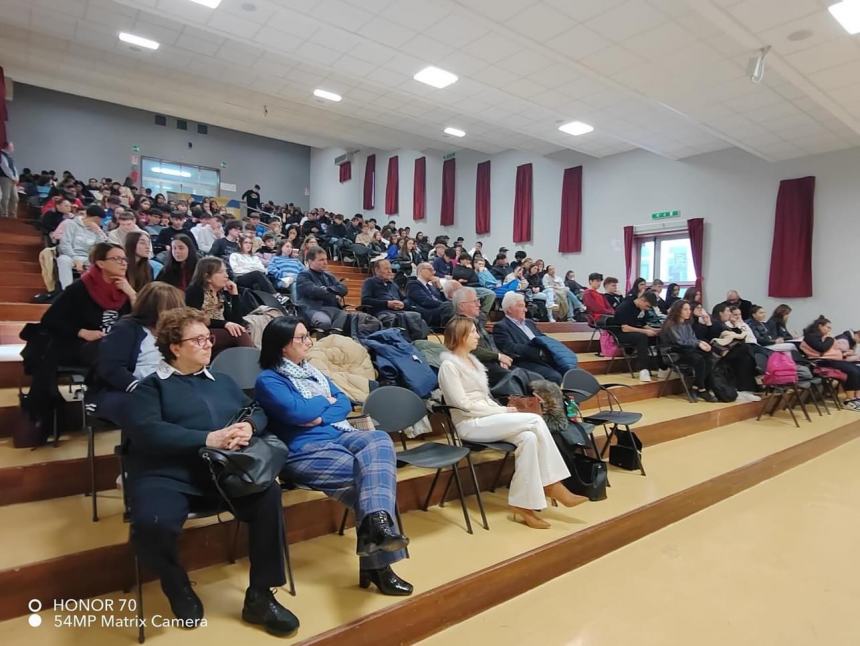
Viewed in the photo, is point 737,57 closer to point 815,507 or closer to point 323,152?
point 815,507

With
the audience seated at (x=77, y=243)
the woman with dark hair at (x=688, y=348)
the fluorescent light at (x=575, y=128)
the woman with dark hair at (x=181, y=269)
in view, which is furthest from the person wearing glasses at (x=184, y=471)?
the fluorescent light at (x=575, y=128)

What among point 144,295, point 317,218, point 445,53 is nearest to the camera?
point 144,295

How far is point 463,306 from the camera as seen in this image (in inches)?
150

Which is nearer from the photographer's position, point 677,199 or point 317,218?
point 677,199

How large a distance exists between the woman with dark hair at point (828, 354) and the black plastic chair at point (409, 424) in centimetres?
522

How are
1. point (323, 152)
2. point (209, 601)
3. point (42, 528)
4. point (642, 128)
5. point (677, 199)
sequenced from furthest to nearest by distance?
point (323, 152)
point (677, 199)
point (642, 128)
point (42, 528)
point (209, 601)

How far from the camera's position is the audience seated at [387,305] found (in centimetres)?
427

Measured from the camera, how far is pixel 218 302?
11.5 feet

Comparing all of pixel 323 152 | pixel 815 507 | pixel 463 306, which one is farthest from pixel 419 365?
pixel 323 152

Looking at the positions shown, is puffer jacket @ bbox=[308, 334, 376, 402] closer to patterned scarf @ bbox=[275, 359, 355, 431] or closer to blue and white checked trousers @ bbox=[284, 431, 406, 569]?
patterned scarf @ bbox=[275, 359, 355, 431]

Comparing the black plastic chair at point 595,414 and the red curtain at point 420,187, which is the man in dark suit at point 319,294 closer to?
the black plastic chair at point 595,414

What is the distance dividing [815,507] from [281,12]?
20.0ft

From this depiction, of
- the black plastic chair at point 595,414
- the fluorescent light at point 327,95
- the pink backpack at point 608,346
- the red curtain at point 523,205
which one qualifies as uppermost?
the fluorescent light at point 327,95

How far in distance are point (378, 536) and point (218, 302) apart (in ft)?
7.62
